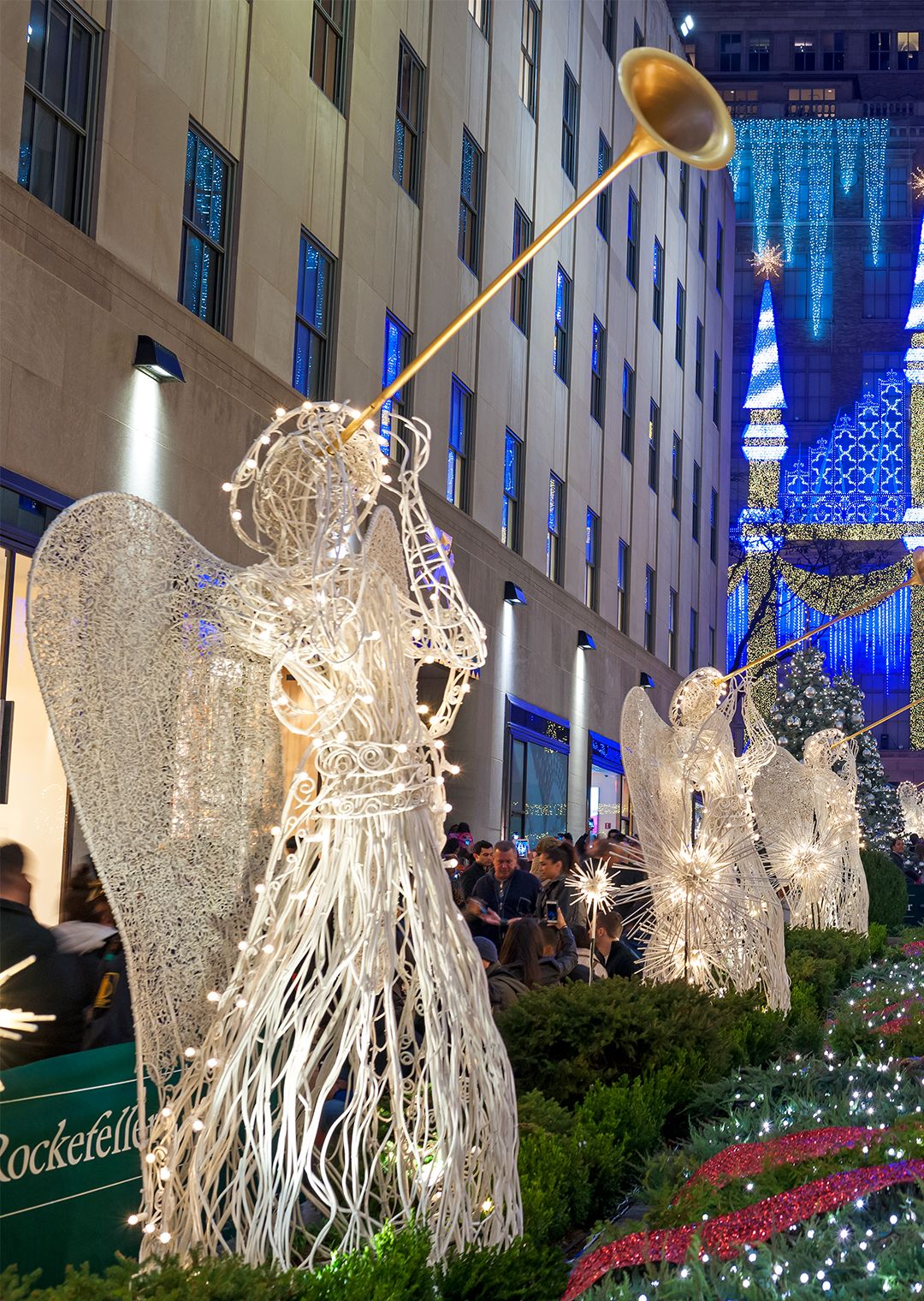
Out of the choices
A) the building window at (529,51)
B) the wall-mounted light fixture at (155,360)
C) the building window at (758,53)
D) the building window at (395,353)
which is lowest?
the wall-mounted light fixture at (155,360)

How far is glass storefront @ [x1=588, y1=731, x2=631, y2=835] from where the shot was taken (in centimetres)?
2697

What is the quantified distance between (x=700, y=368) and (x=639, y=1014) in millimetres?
31111

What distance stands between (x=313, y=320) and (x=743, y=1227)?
11221 millimetres

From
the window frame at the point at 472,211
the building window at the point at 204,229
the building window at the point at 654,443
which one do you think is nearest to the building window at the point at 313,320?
the building window at the point at 204,229

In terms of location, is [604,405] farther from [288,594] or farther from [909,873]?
[288,594]

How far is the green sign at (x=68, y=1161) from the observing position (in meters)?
4.45

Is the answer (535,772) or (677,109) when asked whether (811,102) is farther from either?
(677,109)

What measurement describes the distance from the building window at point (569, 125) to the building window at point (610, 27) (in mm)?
3299

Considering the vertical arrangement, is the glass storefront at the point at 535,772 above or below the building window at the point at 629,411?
below

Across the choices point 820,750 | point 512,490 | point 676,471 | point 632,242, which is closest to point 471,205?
point 512,490

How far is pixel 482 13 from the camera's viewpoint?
67.1 feet

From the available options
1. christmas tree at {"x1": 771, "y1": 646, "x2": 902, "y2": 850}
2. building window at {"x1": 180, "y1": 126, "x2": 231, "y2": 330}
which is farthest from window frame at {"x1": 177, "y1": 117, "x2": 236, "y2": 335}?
christmas tree at {"x1": 771, "y1": 646, "x2": 902, "y2": 850}

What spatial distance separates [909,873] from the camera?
115 feet

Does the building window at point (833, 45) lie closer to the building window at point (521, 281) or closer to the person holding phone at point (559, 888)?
the building window at point (521, 281)
